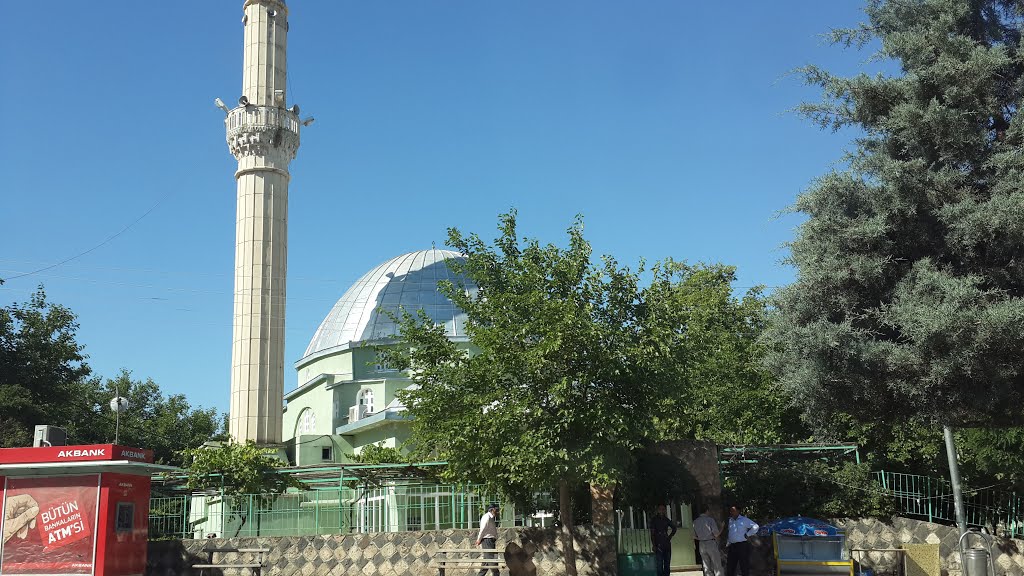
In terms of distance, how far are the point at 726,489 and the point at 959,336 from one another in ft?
35.1

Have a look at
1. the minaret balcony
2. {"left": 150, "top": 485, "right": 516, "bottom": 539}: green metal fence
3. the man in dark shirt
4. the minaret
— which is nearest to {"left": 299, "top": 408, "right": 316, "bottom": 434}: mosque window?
the minaret

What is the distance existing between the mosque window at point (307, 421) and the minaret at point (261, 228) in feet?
27.0

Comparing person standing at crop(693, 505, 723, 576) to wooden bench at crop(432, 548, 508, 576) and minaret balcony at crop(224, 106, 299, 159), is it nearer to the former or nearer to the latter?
wooden bench at crop(432, 548, 508, 576)

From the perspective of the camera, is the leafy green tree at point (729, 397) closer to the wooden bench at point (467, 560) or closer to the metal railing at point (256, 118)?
the wooden bench at point (467, 560)

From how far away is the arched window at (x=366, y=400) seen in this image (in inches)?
1624

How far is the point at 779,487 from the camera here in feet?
71.9

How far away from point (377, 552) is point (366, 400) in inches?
881

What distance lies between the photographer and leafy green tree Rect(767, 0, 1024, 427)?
1252 cm

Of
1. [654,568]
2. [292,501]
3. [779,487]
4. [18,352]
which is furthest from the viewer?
[18,352]

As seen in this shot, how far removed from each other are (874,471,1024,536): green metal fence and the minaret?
70.1 feet

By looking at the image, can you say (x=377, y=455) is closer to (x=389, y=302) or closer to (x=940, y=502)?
(x=389, y=302)

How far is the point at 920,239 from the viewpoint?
13.5m

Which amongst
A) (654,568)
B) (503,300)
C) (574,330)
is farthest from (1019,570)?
(503,300)

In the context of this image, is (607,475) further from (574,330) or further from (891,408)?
(891,408)
